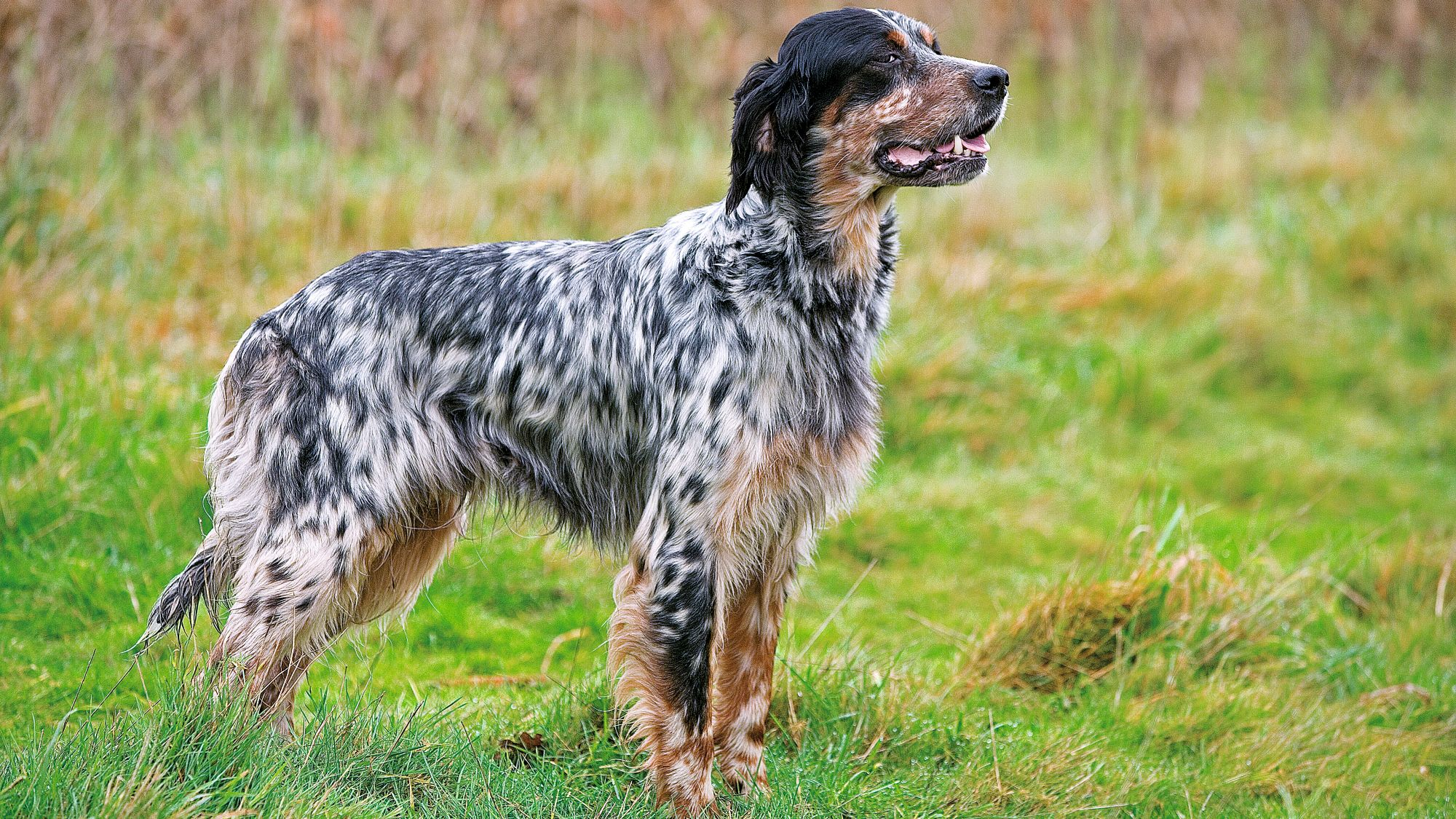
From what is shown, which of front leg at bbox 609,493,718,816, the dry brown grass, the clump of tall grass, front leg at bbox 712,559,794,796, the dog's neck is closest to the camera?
front leg at bbox 609,493,718,816

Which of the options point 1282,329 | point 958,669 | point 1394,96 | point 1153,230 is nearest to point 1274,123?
point 1394,96

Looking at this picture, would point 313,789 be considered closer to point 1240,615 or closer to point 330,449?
point 330,449

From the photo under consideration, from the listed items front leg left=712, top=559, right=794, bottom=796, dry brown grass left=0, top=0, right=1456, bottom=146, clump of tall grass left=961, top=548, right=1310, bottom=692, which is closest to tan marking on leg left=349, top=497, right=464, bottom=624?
front leg left=712, top=559, right=794, bottom=796

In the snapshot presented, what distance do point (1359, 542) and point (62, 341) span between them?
544 centimetres

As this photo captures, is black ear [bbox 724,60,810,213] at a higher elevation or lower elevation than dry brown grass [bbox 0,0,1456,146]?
higher

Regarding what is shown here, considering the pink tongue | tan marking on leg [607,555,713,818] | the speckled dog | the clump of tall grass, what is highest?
the pink tongue

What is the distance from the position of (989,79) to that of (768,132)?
0.57m

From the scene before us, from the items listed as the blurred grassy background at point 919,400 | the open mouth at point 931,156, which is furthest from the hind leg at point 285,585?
the open mouth at point 931,156

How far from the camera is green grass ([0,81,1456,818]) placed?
3.59 m

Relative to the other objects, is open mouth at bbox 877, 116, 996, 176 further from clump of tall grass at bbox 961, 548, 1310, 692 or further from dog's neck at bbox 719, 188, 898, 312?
Answer: clump of tall grass at bbox 961, 548, 1310, 692

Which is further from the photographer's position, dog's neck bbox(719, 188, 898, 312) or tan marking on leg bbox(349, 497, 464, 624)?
tan marking on leg bbox(349, 497, 464, 624)

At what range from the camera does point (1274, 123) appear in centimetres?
1027

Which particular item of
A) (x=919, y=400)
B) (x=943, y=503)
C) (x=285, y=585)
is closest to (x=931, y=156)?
(x=285, y=585)

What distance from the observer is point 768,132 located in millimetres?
3529
